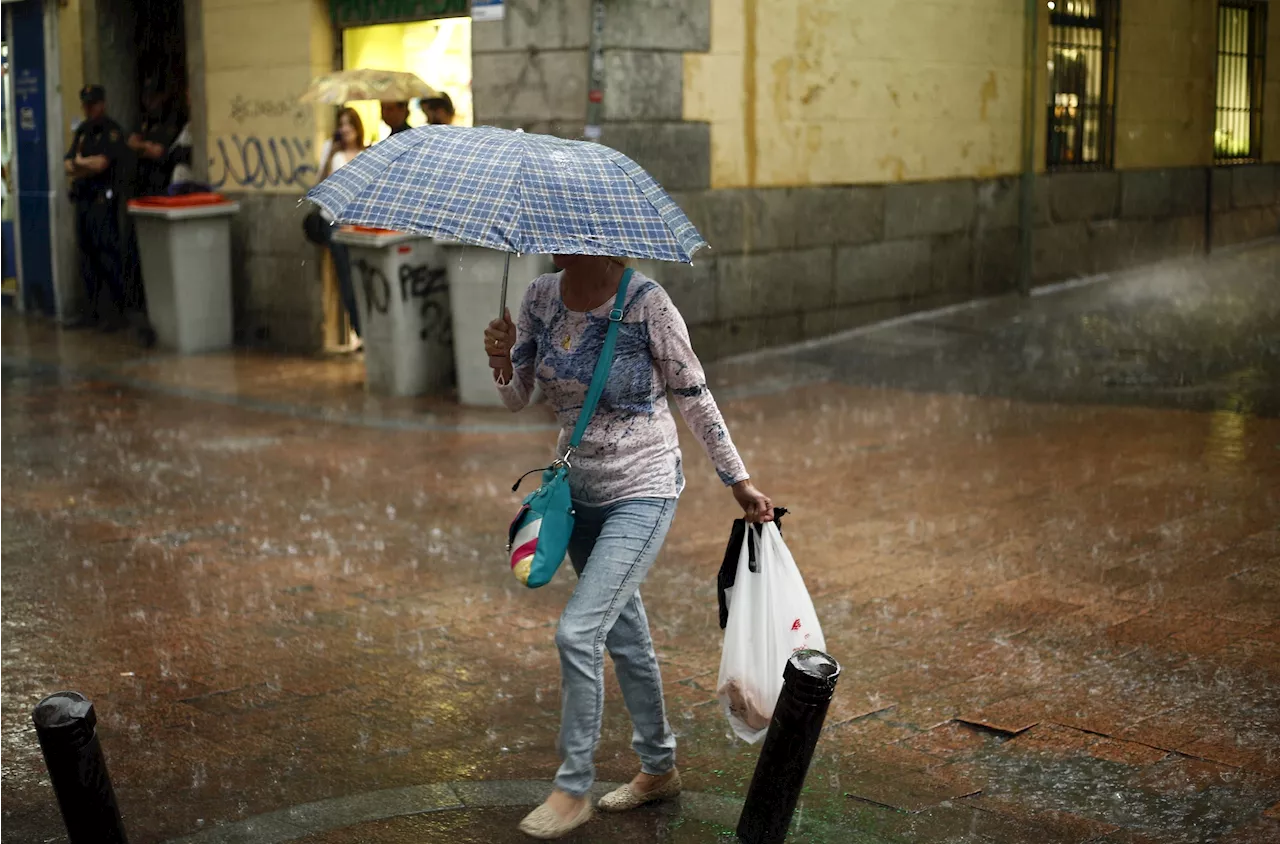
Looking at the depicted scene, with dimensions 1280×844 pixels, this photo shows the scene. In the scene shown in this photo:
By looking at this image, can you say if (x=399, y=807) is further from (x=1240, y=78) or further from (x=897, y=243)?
(x=1240, y=78)

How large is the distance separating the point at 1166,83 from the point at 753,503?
45.3 ft

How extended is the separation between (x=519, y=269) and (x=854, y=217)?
3689mm

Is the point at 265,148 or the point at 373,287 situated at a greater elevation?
the point at 265,148

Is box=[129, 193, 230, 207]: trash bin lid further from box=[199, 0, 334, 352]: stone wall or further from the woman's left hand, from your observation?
the woman's left hand

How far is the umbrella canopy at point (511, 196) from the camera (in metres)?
4.00

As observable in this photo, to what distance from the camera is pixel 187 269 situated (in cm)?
1389

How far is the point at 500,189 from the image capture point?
407 centimetres

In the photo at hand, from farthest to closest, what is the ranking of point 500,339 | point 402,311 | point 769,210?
point 769,210
point 402,311
point 500,339

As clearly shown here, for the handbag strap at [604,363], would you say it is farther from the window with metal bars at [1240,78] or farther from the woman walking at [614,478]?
the window with metal bars at [1240,78]

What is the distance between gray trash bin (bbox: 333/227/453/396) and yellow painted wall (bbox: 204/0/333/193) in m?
2.59

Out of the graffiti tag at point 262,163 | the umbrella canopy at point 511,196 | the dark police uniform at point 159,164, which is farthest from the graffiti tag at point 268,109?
the umbrella canopy at point 511,196

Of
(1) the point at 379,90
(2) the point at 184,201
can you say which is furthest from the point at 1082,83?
(2) the point at 184,201

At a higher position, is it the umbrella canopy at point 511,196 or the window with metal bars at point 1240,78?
the window with metal bars at point 1240,78

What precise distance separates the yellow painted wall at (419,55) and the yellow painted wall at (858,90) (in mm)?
2066
